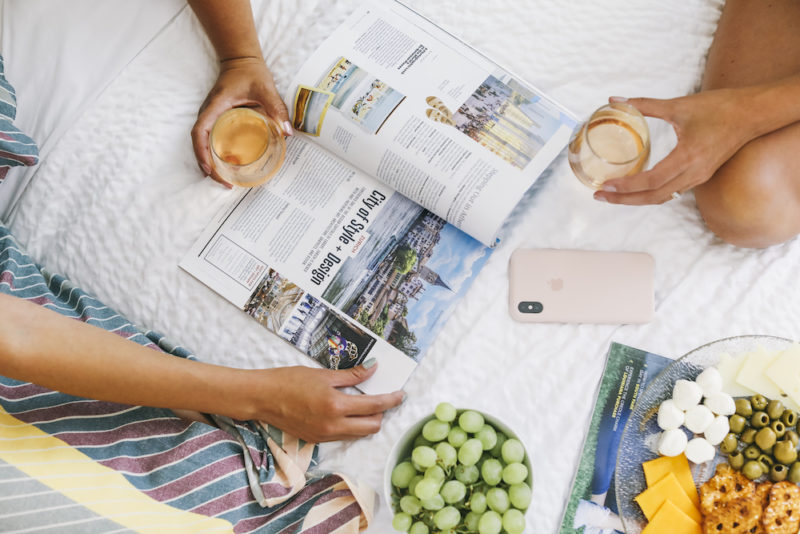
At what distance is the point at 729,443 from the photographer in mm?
717

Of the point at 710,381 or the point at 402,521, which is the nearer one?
the point at 402,521

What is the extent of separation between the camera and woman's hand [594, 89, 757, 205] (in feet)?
2.29

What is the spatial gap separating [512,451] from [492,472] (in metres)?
0.03

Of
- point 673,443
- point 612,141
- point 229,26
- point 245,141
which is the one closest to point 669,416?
point 673,443

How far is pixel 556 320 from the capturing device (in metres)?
0.79

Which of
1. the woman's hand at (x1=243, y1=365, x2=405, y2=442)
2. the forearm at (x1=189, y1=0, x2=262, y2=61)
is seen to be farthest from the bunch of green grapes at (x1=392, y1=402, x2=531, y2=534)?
the forearm at (x1=189, y1=0, x2=262, y2=61)

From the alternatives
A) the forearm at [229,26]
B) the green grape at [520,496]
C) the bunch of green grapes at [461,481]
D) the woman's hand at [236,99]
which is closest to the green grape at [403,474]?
the bunch of green grapes at [461,481]

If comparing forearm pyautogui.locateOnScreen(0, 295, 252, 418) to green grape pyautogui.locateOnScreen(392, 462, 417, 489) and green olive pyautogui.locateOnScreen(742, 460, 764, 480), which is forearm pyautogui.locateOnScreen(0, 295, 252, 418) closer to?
green grape pyautogui.locateOnScreen(392, 462, 417, 489)

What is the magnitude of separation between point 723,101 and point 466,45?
0.33m

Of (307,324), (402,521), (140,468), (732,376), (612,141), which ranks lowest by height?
(140,468)

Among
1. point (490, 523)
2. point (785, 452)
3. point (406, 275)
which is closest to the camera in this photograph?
point (490, 523)

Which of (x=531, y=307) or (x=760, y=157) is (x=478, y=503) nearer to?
(x=531, y=307)

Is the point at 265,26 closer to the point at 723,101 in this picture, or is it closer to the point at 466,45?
the point at 466,45

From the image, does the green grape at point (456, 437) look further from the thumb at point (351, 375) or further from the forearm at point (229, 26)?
the forearm at point (229, 26)
